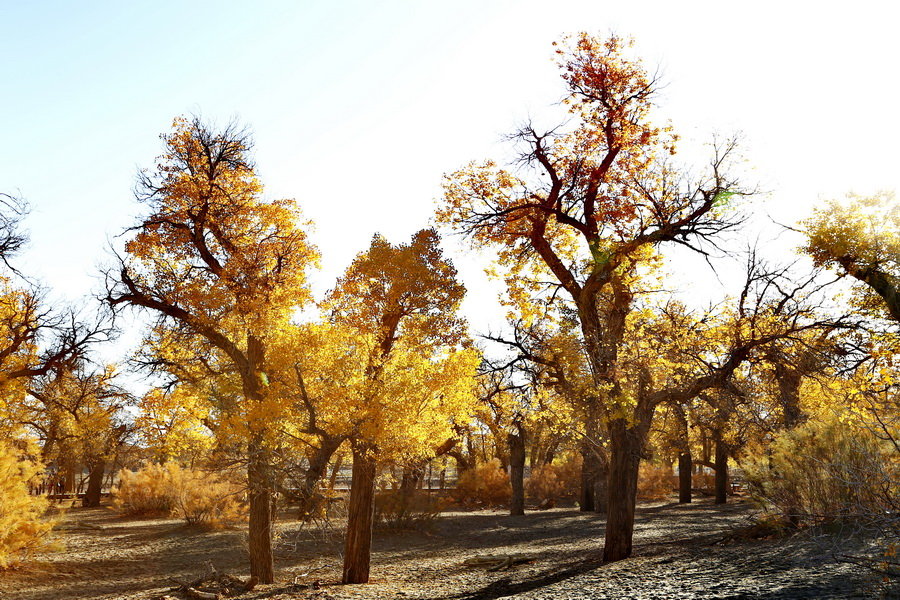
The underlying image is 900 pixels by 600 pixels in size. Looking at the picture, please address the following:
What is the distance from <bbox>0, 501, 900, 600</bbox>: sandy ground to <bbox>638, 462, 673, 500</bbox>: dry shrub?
34.9 feet

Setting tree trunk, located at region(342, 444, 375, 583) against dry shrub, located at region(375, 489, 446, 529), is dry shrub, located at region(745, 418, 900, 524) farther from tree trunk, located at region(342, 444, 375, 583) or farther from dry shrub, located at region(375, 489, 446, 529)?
dry shrub, located at region(375, 489, 446, 529)

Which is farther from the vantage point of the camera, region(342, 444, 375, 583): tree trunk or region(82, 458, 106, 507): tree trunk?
region(82, 458, 106, 507): tree trunk

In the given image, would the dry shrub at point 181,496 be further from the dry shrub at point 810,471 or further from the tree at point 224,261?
the dry shrub at point 810,471

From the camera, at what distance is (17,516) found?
1390cm

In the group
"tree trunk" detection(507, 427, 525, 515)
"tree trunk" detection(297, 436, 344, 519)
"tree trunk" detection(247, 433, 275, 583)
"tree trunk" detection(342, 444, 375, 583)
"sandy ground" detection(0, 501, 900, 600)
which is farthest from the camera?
"tree trunk" detection(507, 427, 525, 515)

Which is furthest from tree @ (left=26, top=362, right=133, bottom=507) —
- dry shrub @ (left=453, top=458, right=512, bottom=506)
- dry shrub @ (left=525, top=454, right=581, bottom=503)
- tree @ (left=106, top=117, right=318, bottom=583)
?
dry shrub @ (left=525, top=454, right=581, bottom=503)

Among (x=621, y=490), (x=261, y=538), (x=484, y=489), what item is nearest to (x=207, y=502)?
(x=261, y=538)

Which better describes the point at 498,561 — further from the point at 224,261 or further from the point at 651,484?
the point at 651,484

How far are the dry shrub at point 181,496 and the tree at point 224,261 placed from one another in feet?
25.2

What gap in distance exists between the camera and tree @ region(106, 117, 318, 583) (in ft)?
41.3

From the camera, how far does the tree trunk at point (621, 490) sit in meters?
12.4

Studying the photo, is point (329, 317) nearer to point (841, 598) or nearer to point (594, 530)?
point (841, 598)

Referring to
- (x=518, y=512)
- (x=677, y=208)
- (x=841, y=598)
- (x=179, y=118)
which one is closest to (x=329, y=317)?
(x=179, y=118)

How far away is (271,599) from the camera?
1098cm
